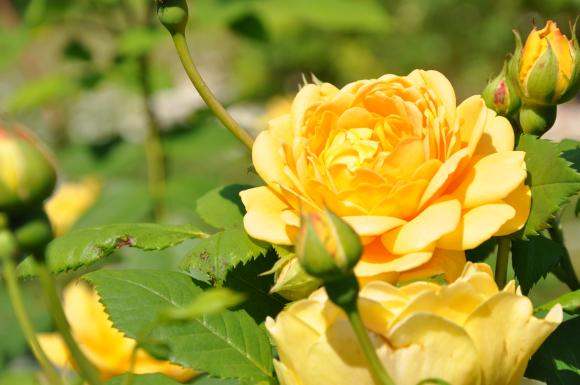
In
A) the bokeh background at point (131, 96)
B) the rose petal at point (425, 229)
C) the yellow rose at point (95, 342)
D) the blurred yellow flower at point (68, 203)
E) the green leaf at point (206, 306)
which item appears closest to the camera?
the green leaf at point (206, 306)

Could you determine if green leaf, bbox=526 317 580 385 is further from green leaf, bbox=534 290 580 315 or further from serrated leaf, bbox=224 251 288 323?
serrated leaf, bbox=224 251 288 323

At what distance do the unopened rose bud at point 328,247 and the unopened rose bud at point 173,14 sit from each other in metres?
0.22

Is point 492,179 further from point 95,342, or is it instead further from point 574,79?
point 95,342

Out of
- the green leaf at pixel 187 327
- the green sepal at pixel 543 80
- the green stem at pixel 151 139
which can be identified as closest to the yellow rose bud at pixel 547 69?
the green sepal at pixel 543 80

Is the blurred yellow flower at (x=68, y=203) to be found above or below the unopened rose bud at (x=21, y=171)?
below

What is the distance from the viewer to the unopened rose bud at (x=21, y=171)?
39 centimetres

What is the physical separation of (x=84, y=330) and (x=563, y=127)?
14.4 feet

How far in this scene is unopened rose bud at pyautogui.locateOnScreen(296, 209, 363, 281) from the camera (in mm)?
398

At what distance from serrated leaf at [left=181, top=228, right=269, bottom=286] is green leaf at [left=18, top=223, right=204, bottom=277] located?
4 centimetres

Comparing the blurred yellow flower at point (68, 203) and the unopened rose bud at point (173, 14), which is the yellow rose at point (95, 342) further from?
the blurred yellow flower at point (68, 203)

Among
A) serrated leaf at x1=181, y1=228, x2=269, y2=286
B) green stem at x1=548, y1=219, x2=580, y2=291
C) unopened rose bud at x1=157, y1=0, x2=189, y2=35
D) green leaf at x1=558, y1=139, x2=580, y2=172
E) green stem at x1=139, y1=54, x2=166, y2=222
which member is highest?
unopened rose bud at x1=157, y1=0, x2=189, y2=35

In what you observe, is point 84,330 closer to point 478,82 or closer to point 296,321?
point 296,321

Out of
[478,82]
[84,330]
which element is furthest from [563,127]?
[84,330]

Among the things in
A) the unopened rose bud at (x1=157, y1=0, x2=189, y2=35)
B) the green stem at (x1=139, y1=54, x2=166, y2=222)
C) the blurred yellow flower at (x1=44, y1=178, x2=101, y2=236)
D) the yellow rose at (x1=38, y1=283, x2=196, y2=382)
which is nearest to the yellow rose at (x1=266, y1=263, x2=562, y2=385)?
the unopened rose bud at (x1=157, y1=0, x2=189, y2=35)
